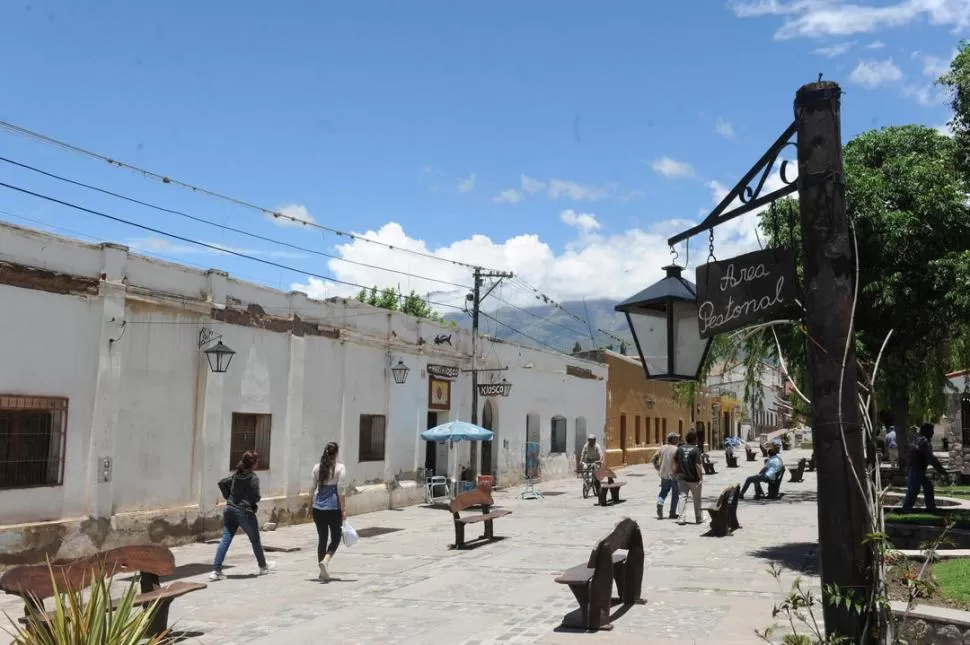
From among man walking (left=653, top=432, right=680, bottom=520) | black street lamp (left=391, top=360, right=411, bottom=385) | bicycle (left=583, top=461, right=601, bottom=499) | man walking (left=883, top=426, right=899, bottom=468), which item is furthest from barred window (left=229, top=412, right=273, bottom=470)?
man walking (left=883, top=426, right=899, bottom=468)

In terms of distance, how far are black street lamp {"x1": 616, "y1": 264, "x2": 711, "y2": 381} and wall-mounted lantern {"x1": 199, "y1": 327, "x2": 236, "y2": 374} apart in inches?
387

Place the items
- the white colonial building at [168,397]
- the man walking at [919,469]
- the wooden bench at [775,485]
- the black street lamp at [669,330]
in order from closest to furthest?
the black street lamp at [669,330]
the white colonial building at [168,397]
the man walking at [919,469]
the wooden bench at [775,485]

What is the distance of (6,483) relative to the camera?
10.8 meters

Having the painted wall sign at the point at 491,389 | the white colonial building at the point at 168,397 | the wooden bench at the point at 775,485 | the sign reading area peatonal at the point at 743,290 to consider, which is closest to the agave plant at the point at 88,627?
the sign reading area peatonal at the point at 743,290

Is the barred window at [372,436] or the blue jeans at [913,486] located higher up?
the barred window at [372,436]

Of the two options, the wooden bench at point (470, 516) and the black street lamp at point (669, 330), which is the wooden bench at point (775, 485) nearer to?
the wooden bench at point (470, 516)

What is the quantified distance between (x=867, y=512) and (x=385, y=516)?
14.6 metres

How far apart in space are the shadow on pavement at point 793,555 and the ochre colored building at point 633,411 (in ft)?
64.4

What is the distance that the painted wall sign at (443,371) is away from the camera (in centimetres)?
2125

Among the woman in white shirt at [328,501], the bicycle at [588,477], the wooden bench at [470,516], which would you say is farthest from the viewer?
the bicycle at [588,477]

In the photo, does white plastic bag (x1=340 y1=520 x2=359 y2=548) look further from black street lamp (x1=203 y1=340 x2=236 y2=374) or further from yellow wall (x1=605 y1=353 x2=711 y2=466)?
yellow wall (x1=605 y1=353 x2=711 y2=466)

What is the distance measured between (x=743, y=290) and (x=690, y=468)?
425 inches

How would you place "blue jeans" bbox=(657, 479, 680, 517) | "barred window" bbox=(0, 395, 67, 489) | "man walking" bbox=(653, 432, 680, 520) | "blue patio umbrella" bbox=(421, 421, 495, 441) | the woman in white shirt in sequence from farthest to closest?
"blue patio umbrella" bbox=(421, 421, 495, 441) < "blue jeans" bbox=(657, 479, 680, 517) < "man walking" bbox=(653, 432, 680, 520) < "barred window" bbox=(0, 395, 67, 489) < the woman in white shirt

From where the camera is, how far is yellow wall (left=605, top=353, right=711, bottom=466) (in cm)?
3469
